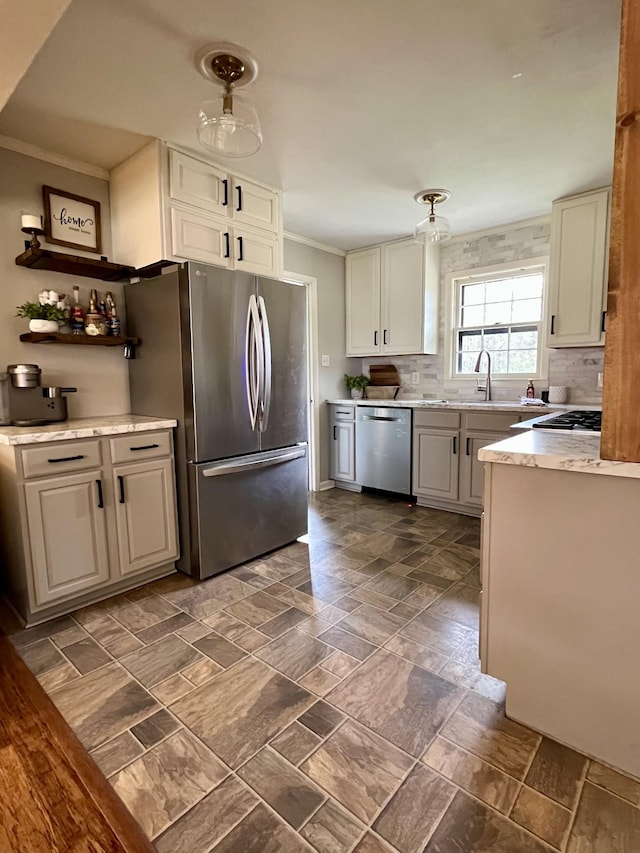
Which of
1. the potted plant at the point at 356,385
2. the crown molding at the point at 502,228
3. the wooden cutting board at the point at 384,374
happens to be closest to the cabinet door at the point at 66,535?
the potted plant at the point at 356,385

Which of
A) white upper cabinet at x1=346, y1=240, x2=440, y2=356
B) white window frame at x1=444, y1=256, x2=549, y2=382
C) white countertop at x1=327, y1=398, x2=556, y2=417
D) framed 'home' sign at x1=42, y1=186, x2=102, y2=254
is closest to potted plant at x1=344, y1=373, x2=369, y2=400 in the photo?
white upper cabinet at x1=346, y1=240, x2=440, y2=356

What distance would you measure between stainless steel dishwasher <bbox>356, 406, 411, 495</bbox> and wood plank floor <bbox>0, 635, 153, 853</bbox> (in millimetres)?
2983

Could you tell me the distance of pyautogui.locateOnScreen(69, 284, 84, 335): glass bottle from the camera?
2.52m

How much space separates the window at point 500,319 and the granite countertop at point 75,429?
2.94m

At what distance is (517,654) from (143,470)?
1.92 meters

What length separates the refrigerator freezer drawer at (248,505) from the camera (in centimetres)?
250

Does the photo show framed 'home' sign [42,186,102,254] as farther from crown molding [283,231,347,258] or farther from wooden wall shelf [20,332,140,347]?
crown molding [283,231,347,258]

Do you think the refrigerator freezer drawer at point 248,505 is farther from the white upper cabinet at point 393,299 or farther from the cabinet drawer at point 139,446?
the white upper cabinet at point 393,299

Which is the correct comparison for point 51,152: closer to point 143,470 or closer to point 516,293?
point 143,470

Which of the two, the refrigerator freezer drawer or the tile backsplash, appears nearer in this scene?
the refrigerator freezer drawer

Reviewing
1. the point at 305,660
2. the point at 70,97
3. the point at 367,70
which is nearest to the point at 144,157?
the point at 70,97

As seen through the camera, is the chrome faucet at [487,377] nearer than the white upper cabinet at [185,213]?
No

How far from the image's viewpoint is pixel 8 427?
2229 millimetres

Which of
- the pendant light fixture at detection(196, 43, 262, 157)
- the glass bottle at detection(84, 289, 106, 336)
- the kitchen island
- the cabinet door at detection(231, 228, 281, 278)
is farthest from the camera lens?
the cabinet door at detection(231, 228, 281, 278)
